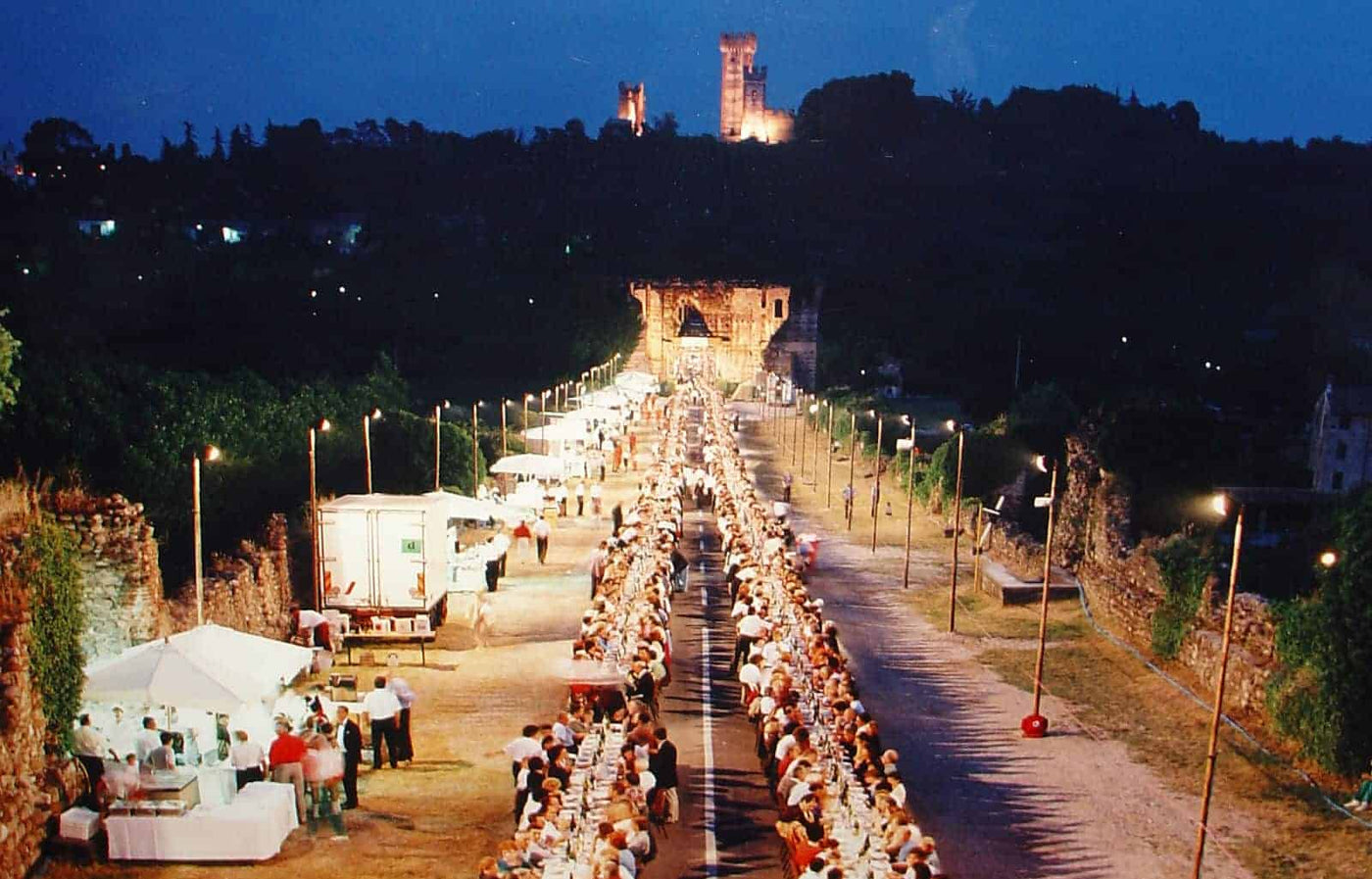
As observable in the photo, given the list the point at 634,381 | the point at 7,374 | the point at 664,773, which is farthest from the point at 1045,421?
the point at 664,773

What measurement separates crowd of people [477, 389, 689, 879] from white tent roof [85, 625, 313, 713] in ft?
9.39

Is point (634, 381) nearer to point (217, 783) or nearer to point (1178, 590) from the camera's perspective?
point (1178, 590)

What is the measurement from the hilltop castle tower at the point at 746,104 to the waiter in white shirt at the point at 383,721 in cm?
15638

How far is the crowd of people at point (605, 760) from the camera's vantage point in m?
10.2

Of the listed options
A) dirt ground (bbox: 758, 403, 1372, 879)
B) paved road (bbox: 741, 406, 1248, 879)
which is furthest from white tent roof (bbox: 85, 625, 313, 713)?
dirt ground (bbox: 758, 403, 1372, 879)

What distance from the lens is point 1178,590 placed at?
19.8 metres

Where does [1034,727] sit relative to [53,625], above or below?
below

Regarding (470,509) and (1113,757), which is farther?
(470,509)

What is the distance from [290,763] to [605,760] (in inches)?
126

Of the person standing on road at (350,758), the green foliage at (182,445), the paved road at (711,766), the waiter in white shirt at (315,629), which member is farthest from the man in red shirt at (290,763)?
the green foliage at (182,445)

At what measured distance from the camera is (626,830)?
1038cm

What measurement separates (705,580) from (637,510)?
2.06 meters

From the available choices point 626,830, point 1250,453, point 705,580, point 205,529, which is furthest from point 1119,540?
point 1250,453

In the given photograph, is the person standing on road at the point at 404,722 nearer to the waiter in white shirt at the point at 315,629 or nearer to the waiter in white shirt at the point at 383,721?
the waiter in white shirt at the point at 383,721
